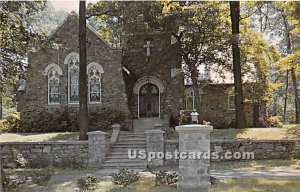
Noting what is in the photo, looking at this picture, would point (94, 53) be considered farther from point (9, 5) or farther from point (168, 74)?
point (9, 5)

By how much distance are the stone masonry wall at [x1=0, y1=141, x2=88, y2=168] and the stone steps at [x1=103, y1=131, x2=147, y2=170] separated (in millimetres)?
1022

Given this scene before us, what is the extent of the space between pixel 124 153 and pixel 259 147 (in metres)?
Answer: 5.19

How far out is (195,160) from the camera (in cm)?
926

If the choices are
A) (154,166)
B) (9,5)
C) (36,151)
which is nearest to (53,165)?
(36,151)

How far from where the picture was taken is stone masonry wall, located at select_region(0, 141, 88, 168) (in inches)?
565

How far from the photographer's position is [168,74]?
23109 millimetres

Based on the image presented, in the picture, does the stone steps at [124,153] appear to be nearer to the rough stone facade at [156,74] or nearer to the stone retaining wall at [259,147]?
the stone retaining wall at [259,147]

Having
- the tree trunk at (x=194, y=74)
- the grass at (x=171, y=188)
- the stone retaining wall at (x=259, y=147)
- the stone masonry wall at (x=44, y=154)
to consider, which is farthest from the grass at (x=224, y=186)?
the tree trunk at (x=194, y=74)

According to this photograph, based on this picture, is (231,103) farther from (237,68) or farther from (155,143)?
(155,143)

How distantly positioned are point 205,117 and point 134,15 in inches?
Result: 362

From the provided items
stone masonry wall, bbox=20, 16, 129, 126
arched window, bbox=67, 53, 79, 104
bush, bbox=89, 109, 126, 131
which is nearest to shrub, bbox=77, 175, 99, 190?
bush, bbox=89, 109, 126, 131

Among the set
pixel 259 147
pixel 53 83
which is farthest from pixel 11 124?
pixel 259 147

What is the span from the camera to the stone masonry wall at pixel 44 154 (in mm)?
14352

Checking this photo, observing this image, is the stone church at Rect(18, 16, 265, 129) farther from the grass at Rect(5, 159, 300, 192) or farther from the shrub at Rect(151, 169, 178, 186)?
the shrub at Rect(151, 169, 178, 186)
